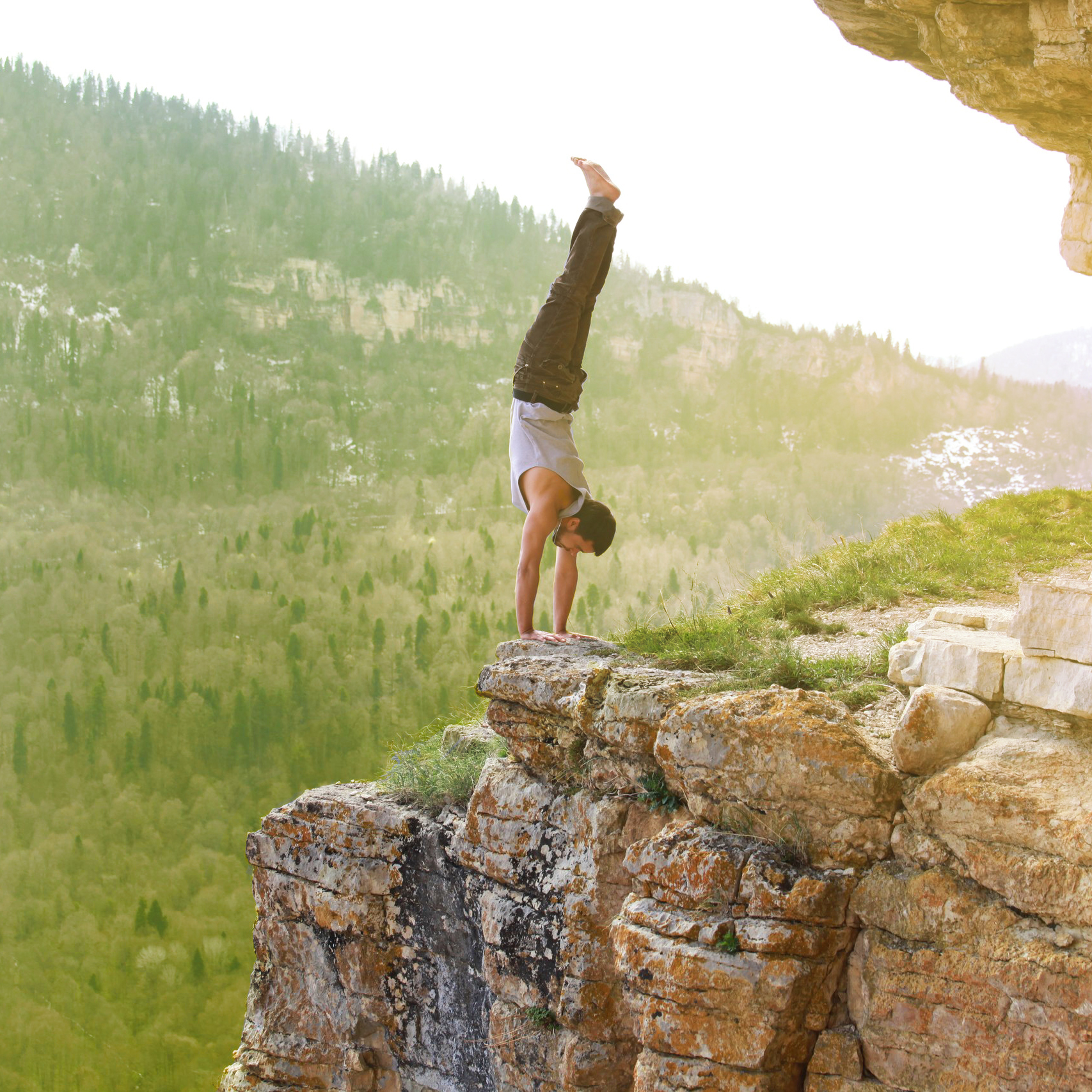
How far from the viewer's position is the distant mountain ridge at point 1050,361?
3114 cm

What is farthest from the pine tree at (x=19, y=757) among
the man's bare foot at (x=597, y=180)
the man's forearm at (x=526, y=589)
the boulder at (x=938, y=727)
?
the boulder at (x=938, y=727)

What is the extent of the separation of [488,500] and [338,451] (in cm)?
875

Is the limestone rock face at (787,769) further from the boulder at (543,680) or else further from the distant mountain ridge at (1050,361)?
the distant mountain ridge at (1050,361)

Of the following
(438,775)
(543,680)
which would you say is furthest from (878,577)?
(438,775)

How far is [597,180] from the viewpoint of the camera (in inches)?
288

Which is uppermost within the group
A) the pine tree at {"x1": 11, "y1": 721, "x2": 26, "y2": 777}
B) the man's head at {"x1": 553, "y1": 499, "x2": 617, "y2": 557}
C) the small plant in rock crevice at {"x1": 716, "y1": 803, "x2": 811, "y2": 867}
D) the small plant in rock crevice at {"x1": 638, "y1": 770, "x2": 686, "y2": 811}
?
the man's head at {"x1": 553, "y1": 499, "x2": 617, "y2": 557}

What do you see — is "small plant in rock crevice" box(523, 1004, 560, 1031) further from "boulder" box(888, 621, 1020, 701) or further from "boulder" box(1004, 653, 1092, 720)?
"boulder" box(1004, 653, 1092, 720)

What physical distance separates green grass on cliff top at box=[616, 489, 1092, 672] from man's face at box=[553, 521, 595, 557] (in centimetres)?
77

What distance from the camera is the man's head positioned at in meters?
7.61

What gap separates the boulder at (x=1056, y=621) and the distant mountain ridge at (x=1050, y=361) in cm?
3012

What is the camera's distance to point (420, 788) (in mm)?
8242

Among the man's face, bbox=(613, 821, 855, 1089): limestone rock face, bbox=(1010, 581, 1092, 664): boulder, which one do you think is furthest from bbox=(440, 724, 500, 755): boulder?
bbox=(1010, 581, 1092, 664): boulder

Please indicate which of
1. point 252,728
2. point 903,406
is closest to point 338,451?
point 252,728

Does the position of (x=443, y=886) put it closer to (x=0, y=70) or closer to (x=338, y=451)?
(x=338, y=451)
